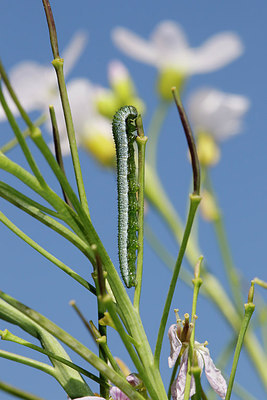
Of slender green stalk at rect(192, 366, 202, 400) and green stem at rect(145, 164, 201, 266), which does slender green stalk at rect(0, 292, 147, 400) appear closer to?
slender green stalk at rect(192, 366, 202, 400)

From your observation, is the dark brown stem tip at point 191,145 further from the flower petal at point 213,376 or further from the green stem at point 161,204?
the green stem at point 161,204

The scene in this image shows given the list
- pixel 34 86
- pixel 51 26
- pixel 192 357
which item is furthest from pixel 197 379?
pixel 34 86

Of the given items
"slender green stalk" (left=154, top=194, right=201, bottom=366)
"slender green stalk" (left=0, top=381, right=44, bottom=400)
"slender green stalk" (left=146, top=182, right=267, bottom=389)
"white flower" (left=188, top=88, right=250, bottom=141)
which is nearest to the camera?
"slender green stalk" (left=0, top=381, right=44, bottom=400)

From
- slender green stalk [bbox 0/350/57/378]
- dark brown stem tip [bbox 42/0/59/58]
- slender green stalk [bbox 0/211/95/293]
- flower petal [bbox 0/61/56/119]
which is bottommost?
slender green stalk [bbox 0/350/57/378]

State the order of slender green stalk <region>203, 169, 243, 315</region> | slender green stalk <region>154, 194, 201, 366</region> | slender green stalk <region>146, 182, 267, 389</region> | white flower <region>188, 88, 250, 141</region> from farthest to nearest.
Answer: white flower <region>188, 88, 250, 141</region>, slender green stalk <region>146, 182, 267, 389</region>, slender green stalk <region>203, 169, 243, 315</region>, slender green stalk <region>154, 194, 201, 366</region>

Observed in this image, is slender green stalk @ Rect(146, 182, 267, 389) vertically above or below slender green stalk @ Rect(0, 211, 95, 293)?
above

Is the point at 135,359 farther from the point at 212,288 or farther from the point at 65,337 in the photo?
the point at 212,288

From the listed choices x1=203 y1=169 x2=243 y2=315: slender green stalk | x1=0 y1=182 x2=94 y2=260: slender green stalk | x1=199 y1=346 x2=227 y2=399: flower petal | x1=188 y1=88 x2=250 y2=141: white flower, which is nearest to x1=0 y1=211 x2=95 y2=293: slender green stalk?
x1=0 y1=182 x2=94 y2=260: slender green stalk

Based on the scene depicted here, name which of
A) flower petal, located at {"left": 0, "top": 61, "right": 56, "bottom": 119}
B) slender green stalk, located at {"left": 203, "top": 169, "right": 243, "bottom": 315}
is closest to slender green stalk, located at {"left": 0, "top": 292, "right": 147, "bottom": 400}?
slender green stalk, located at {"left": 203, "top": 169, "right": 243, "bottom": 315}

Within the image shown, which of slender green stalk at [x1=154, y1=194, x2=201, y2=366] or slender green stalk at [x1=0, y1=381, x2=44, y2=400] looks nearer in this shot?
slender green stalk at [x1=0, y1=381, x2=44, y2=400]

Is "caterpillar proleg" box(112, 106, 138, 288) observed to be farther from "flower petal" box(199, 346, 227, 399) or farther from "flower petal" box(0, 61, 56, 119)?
"flower petal" box(0, 61, 56, 119)
